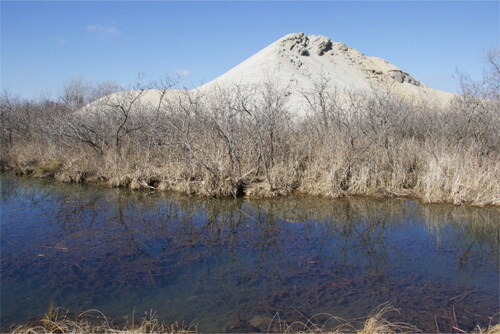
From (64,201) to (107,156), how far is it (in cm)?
301

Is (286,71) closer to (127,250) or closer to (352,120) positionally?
(352,120)

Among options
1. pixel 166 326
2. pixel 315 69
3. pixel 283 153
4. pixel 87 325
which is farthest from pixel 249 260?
pixel 315 69

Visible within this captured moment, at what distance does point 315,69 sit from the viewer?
1884 inches

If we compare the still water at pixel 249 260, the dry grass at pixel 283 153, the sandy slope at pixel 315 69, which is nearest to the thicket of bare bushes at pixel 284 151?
the dry grass at pixel 283 153

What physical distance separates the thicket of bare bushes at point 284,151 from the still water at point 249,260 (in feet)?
2.90

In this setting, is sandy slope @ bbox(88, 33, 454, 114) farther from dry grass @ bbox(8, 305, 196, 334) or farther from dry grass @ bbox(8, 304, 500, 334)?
dry grass @ bbox(8, 305, 196, 334)

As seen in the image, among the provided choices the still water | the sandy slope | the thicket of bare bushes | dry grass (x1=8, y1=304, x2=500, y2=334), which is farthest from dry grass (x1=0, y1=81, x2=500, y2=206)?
the sandy slope

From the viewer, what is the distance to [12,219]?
1023cm

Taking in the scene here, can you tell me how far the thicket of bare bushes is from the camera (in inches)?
493

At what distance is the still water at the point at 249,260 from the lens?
237 inches

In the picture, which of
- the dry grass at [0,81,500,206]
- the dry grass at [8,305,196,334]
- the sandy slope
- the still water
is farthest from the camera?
the sandy slope

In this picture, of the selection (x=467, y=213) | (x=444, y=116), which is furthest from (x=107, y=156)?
(x=444, y=116)

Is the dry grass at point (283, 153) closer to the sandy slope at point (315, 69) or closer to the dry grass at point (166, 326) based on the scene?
the dry grass at point (166, 326)

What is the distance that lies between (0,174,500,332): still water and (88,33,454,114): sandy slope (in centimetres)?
2704
